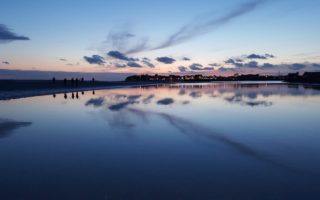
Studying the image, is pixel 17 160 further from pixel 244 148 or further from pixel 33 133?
pixel 244 148

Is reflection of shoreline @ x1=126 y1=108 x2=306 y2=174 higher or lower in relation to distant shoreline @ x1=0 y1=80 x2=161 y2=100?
lower

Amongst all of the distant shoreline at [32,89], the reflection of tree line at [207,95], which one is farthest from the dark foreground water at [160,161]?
the distant shoreline at [32,89]

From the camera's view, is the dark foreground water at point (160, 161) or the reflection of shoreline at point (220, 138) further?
the reflection of shoreline at point (220, 138)

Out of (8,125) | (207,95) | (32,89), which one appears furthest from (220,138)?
(32,89)

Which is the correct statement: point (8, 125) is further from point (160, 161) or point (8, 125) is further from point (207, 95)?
point (207, 95)

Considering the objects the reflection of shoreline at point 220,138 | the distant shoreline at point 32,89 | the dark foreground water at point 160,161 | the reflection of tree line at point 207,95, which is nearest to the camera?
the dark foreground water at point 160,161

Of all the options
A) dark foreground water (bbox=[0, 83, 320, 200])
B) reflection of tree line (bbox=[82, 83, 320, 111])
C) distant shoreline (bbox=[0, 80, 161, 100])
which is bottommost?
dark foreground water (bbox=[0, 83, 320, 200])

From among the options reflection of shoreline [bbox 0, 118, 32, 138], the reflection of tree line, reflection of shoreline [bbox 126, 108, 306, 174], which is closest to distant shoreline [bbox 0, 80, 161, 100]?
the reflection of tree line

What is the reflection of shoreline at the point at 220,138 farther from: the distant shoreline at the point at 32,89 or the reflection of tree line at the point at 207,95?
the distant shoreline at the point at 32,89

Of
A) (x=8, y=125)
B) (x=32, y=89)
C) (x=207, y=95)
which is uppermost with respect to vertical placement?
(x=32, y=89)

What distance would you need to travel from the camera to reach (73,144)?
1073cm

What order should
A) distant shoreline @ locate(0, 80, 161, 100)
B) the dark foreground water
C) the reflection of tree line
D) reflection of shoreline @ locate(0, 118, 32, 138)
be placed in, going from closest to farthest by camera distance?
A: the dark foreground water < reflection of shoreline @ locate(0, 118, 32, 138) < the reflection of tree line < distant shoreline @ locate(0, 80, 161, 100)

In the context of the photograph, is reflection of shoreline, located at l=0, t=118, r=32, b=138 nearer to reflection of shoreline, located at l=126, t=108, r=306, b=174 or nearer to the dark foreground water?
the dark foreground water

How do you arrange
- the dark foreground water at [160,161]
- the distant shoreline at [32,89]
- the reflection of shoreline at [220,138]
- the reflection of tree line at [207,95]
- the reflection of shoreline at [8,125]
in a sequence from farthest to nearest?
the distant shoreline at [32,89]
the reflection of tree line at [207,95]
the reflection of shoreline at [8,125]
the reflection of shoreline at [220,138]
the dark foreground water at [160,161]
